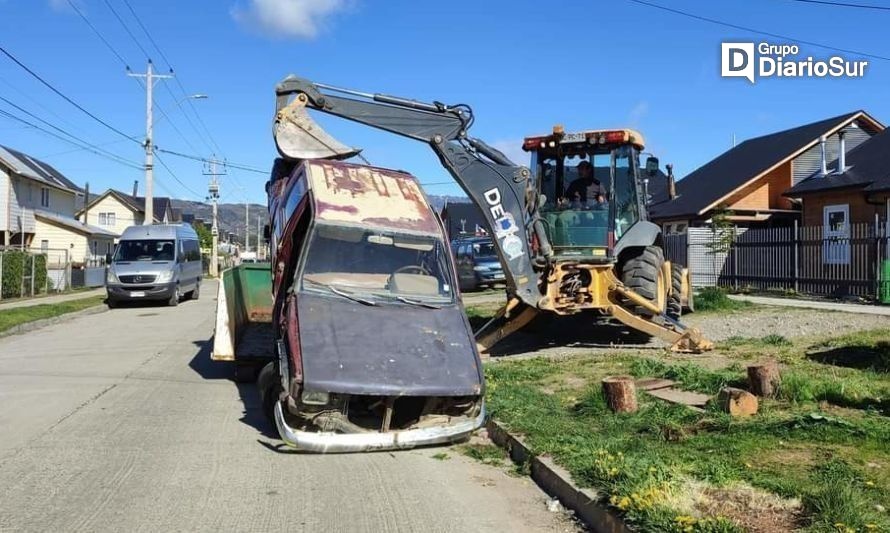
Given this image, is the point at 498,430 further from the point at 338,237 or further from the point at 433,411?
the point at 338,237

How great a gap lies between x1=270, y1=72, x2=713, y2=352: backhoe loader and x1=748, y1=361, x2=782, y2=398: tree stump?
3849 millimetres

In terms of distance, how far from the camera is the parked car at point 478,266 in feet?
98.8

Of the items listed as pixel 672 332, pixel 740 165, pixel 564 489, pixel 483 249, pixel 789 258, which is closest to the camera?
pixel 564 489

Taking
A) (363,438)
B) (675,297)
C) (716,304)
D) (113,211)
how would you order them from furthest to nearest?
(113,211) < (716,304) < (675,297) < (363,438)

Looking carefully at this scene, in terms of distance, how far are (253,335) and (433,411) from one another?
4.20m

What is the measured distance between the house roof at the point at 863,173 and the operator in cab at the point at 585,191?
44.4 ft

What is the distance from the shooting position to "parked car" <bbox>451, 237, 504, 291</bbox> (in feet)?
98.8

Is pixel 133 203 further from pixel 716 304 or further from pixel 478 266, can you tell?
pixel 716 304

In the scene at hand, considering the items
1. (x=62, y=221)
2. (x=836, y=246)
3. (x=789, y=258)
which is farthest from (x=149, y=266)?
(x=62, y=221)

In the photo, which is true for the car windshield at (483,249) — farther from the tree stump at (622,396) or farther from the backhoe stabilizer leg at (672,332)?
the tree stump at (622,396)

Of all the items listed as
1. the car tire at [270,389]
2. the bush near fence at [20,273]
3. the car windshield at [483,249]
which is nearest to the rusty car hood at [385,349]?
the car tire at [270,389]

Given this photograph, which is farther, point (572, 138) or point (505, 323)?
point (505, 323)

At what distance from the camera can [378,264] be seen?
8.59 meters

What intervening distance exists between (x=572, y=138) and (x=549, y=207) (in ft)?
3.82
